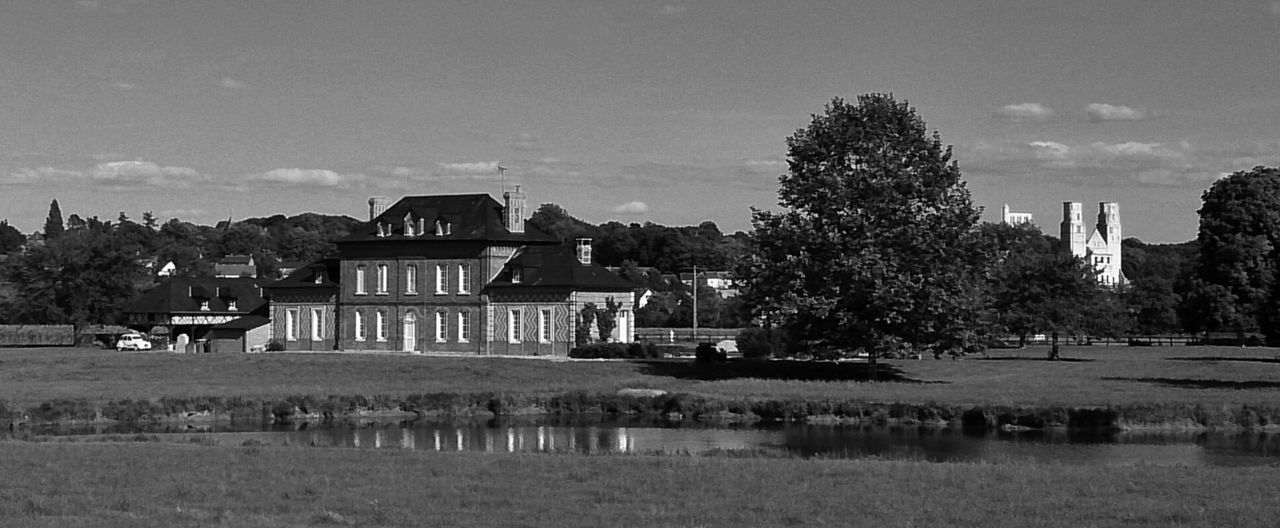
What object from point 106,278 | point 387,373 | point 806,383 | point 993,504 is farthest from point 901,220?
point 106,278

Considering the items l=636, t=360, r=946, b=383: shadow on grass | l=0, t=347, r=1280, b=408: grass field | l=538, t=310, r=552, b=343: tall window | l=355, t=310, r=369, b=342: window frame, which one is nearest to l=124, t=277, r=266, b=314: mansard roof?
l=355, t=310, r=369, b=342: window frame

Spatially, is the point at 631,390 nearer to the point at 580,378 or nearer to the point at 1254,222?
the point at 580,378

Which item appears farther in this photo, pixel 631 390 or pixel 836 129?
pixel 836 129

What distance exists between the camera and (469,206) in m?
68.4

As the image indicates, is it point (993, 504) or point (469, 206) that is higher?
point (469, 206)

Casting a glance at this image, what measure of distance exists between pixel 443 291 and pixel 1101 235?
418 feet

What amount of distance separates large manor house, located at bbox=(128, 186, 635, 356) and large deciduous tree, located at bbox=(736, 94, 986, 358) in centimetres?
1755

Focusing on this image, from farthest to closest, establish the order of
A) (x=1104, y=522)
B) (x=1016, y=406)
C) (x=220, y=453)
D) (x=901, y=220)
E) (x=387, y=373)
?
1. (x=387, y=373)
2. (x=901, y=220)
3. (x=1016, y=406)
4. (x=220, y=453)
5. (x=1104, y=522)

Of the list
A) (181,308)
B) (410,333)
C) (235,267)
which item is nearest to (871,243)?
(410,333)

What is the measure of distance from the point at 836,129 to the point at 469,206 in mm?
24743

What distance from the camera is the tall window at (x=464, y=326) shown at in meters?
67.4

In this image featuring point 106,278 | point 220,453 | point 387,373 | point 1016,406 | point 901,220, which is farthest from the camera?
point 106,278

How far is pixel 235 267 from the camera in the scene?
164500 millimetres

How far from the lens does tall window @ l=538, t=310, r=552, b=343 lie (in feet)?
215
